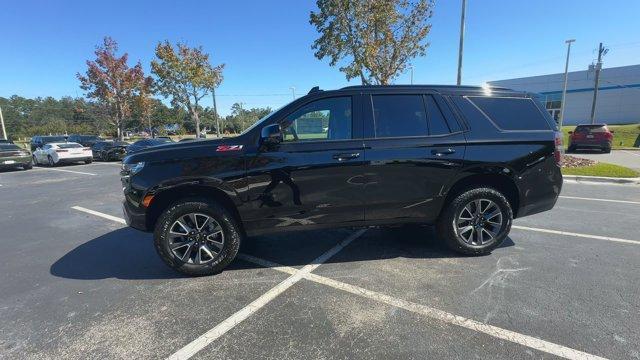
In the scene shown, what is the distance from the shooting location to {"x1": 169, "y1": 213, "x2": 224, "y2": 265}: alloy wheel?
3695 mm

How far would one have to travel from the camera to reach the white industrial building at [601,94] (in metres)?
51.0

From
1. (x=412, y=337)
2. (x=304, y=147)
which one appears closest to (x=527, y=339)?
(x=412, y=337)

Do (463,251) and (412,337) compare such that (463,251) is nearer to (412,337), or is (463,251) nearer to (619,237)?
(412,337)

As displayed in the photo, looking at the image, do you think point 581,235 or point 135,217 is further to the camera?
point 581,235

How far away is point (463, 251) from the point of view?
4164 mm

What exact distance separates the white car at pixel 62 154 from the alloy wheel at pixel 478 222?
66.2ft

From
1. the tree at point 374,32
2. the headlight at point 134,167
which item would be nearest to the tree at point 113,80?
the tree at point 374,32

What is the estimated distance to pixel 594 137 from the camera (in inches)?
683

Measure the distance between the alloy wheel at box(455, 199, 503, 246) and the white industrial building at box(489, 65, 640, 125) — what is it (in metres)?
54.2

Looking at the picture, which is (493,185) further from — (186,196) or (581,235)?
(186,196)

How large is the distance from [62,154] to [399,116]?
64.6 ft

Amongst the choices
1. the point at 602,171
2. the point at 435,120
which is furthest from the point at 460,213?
the point at 602,171

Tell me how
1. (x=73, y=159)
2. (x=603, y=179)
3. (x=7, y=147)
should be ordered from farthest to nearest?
1. (x=73, y=159)
2. (x=7, y=147)
3. (x=603, y=179)

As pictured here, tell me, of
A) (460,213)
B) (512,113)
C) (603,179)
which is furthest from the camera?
(603,179)
